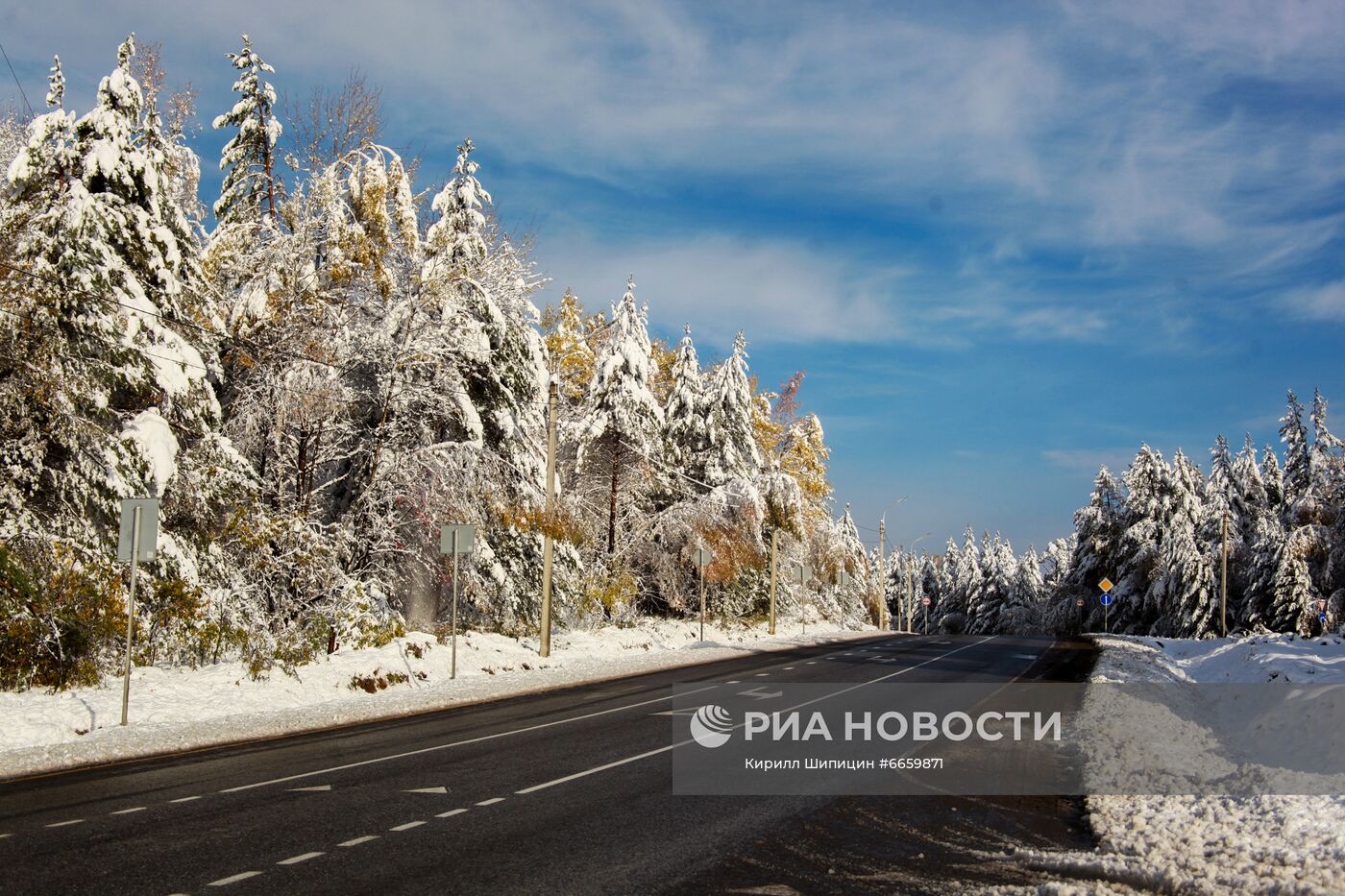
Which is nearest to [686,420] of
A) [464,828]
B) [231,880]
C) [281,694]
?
[281,694]

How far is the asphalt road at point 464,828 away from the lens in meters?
6.59

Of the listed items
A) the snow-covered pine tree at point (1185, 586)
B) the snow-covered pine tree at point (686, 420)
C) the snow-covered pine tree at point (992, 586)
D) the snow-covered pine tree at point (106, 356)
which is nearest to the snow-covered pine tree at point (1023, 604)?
the snow-covered pine tree at point (992, 586)

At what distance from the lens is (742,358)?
46.9 m

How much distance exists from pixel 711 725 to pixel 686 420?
28921 mm

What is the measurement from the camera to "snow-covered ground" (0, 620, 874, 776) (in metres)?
13.1

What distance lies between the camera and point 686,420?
4284cm

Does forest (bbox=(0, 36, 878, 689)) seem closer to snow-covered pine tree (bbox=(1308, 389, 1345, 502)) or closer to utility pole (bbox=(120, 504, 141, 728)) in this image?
utility pole (bbox=(120, 504, 141, 728))

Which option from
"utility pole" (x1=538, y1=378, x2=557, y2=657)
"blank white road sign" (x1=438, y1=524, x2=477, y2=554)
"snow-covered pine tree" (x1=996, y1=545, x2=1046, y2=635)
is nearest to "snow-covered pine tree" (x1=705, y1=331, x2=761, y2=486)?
"utility pole" (x1=538, y1=378, x2=557, y2=657)

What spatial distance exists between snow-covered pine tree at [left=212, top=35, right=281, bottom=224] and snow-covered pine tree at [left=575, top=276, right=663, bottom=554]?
13.2m

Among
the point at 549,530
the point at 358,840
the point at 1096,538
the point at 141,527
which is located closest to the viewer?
the point at 358,840

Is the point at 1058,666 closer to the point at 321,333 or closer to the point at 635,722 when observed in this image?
the point at 635,722

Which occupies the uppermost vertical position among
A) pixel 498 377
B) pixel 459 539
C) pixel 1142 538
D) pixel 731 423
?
pixel 731 423

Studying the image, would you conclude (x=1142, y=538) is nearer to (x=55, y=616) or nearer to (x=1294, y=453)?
(x=1294, y=453)

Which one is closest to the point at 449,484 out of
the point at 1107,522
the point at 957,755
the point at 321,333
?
the point at 321,333
